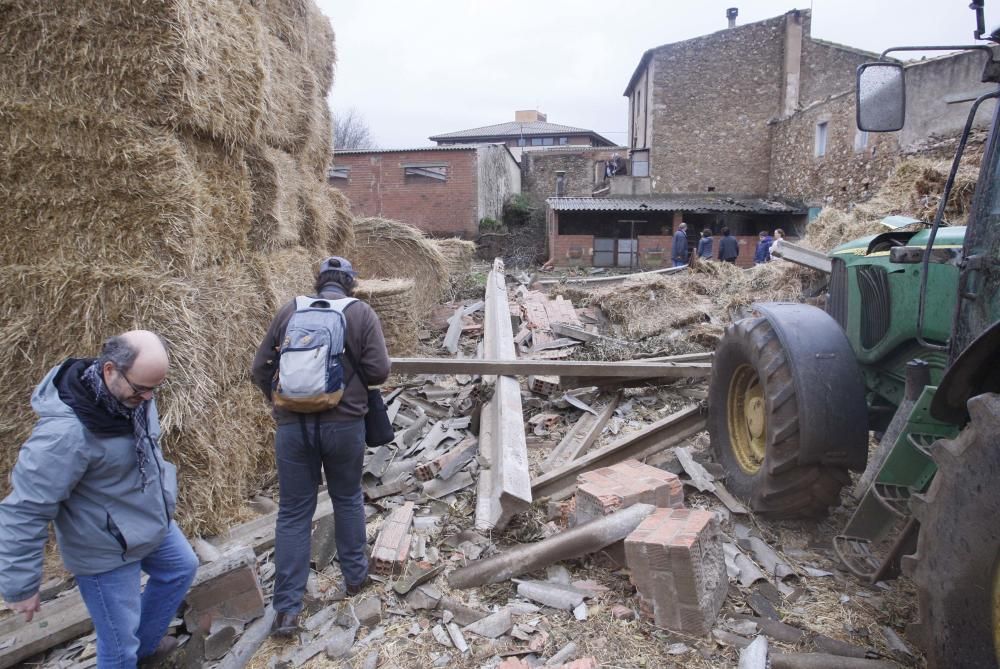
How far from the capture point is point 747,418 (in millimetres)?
4199

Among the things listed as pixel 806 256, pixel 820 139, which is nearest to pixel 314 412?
pixel 806 256

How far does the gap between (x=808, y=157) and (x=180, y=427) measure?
23.7 meters

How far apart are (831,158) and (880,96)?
819 inches

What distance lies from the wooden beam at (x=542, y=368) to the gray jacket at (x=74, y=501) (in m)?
3.27

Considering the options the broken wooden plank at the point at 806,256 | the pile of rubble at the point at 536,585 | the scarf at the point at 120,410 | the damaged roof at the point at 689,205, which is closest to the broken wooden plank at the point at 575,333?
the broken wooden plank at the point at 806,256

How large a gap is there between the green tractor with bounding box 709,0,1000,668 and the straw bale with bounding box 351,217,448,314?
792cm

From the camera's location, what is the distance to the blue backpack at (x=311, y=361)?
307 centimetres

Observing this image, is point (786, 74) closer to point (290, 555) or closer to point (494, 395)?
point (494, 395)

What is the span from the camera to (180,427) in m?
3.91

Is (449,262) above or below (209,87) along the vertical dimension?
below

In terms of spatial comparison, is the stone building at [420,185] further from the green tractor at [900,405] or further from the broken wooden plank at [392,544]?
the broken wooden plank at [392,544]

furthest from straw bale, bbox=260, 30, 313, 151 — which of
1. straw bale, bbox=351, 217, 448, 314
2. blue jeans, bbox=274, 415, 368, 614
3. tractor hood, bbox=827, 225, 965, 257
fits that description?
straw bale, bbox=351, 217, 448, 314

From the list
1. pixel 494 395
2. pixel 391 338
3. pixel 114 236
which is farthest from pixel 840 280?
pixel 391 338

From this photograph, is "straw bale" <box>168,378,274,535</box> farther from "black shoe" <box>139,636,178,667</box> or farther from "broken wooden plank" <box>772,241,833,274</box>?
"broken wooden plank" <box>772,241,833,274</box>
